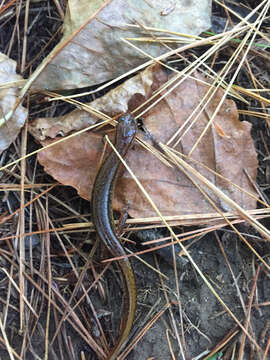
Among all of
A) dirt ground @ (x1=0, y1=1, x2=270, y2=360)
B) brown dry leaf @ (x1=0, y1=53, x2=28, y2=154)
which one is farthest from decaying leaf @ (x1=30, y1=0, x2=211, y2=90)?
dirt ground @ (x1=0, y1=1, x2=270, y2=360)

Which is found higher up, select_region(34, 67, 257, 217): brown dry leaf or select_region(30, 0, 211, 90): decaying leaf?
select_region(30, 0, 211, 90): decaying leaf

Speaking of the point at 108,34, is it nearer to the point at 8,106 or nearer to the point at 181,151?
the point at 8,106

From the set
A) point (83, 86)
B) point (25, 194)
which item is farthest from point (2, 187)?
point (83, 86)

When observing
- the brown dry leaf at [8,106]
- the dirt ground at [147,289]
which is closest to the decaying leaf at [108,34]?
the brown dry leaf at [8,106]

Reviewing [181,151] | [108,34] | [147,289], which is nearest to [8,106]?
[108,34]

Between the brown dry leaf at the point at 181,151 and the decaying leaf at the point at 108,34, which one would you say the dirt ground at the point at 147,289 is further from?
the decaying leaf at the point at 108,34

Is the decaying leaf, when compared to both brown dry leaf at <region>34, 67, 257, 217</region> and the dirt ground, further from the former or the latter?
the dirt ground

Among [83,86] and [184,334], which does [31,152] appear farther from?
[184,334]
